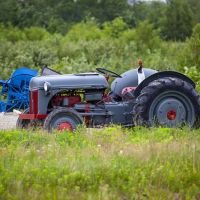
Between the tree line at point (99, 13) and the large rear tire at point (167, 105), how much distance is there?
5573cm

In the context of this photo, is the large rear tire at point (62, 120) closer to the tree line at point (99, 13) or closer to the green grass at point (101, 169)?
the green grass at point (101, 169)

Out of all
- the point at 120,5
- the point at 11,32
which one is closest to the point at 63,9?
the point at 120,5

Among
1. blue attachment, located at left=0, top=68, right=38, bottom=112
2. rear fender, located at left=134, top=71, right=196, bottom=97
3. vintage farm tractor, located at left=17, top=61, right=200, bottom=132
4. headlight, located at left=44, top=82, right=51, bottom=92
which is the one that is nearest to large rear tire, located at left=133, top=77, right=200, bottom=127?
vintage farm tractor, located at left=17, top=61, right=200, bottom=132

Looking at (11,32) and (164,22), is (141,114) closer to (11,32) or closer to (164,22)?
(11,32)

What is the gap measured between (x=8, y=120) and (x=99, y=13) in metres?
80.8

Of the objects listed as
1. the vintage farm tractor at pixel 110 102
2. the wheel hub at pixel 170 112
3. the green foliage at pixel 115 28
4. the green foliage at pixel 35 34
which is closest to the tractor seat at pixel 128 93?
the vintage farm tractor at pixel 110 102

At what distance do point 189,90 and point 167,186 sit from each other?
4.16 m

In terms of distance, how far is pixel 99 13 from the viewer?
94.8 meters

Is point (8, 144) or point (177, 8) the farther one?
point (177, 8)

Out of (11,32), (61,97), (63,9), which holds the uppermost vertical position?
(63,9)

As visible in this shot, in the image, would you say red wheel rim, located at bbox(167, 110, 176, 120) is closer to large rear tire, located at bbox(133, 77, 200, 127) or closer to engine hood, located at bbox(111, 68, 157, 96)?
large rear tire, located at bbox(133, 77, 200, 127)

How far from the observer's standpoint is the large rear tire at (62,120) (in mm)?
11477

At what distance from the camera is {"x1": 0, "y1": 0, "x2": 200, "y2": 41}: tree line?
227 ft

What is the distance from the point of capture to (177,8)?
68.6 m
